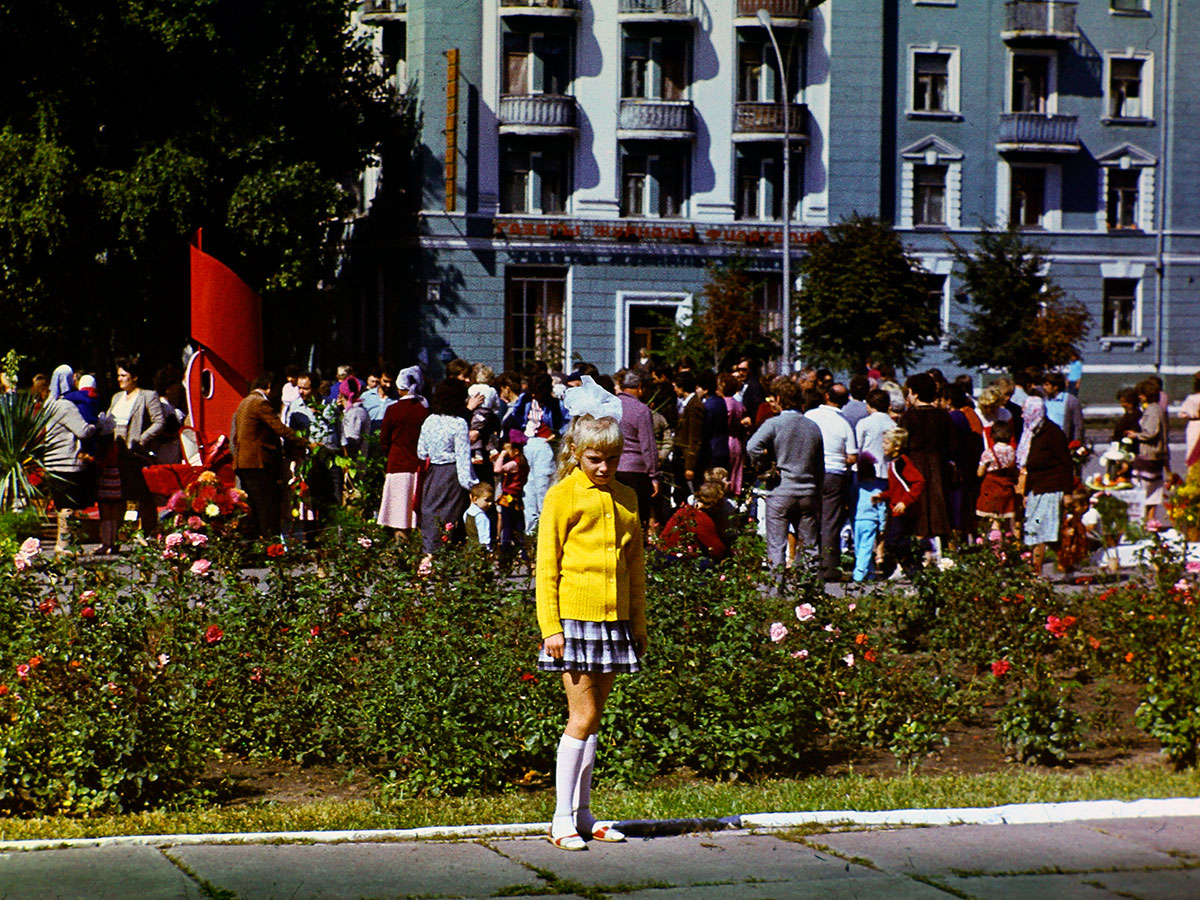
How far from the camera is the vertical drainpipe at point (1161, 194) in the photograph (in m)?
45.9

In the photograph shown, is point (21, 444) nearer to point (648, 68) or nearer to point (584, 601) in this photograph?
point (584, 601)

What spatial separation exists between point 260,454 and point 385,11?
28.7 metres

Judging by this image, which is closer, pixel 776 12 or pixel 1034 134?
pixel 776 12

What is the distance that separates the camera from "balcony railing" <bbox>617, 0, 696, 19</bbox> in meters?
40.3

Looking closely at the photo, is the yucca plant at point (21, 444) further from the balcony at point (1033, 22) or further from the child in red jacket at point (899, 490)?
the balcony at point (1033, 22)

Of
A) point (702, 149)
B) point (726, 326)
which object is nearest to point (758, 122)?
point (702, 149)

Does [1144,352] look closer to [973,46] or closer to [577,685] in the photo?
[973,46]

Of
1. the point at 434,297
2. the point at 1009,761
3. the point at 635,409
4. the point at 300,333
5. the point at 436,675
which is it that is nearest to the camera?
the point at 436,675

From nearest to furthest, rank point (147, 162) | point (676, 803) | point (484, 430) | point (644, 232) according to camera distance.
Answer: point (676, 803), point (484, 430), point (147, 162), point (644, 232)

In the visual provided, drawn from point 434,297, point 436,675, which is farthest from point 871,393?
point 434,297

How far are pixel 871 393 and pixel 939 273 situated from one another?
3040 centimetres

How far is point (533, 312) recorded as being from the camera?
4097 cm

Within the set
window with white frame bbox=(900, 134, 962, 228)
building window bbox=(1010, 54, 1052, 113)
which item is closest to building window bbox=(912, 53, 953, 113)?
window with white frame bbox=(900, 134, 962, 228)

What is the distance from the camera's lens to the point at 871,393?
14.7 meters
